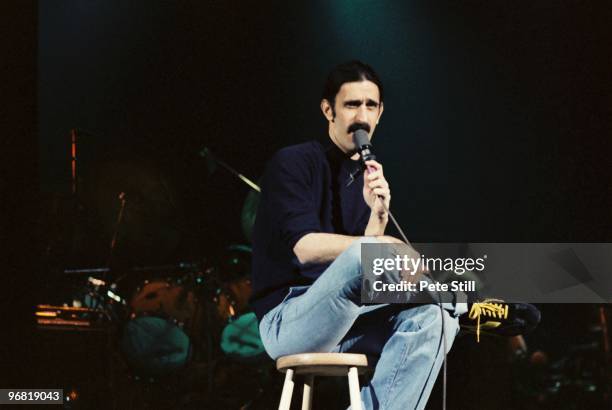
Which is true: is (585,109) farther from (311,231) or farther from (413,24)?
(311,231)

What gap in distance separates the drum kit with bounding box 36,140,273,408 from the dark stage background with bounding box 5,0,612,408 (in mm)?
137

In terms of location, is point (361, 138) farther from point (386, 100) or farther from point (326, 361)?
point (386, 100)

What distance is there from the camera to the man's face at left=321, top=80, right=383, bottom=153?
235cm

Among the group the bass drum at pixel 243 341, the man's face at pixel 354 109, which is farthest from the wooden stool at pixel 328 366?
the bass drum at pixel 243 341

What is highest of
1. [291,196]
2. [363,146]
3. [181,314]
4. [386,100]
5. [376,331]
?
[386,100]

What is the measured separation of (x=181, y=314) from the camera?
4016 mm

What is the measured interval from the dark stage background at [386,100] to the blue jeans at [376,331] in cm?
154

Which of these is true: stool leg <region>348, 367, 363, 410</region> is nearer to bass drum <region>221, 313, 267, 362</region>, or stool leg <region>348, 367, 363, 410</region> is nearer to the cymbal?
bass drum <region>221, 313, 267, 362</region>

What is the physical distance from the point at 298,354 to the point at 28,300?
75 cm

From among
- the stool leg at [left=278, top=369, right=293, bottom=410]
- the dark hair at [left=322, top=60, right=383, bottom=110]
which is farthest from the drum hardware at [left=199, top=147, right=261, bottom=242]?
the stool leg at [left=278, top=369, right=293, bottom=410]

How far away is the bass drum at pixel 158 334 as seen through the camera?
3.82 metres

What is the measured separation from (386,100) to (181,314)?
1518mm

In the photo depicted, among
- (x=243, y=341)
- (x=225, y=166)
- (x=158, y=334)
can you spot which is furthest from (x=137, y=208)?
(x=243, y=341)

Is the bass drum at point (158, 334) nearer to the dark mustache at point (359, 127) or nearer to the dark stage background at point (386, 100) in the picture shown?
the dark stage background at point (386, 100)
